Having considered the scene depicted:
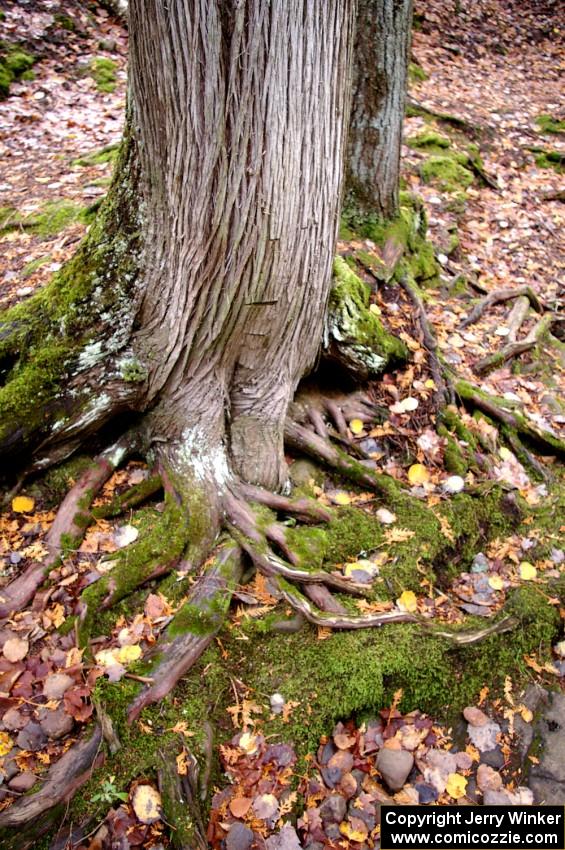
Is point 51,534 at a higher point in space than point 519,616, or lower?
higher

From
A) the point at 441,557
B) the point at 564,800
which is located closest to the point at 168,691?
the point at 441,557

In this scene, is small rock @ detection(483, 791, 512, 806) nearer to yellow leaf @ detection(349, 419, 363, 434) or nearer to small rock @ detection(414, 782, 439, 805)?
small rock @ detection(414, 782, 439, 805)

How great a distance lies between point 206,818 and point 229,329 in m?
2.11

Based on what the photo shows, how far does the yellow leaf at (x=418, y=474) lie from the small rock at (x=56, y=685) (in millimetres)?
2135

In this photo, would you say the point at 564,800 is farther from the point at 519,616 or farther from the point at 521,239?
the point at 521,239

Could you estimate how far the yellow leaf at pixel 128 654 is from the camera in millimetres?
2531

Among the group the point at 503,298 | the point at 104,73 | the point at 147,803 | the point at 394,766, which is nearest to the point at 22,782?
the point at 147,803

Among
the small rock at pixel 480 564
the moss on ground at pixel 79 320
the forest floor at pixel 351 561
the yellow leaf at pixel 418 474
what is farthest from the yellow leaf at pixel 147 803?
the yellow leaf at pixel 418 474

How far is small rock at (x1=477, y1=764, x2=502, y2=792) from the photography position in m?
2.46

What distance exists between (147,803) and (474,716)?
4.90ft

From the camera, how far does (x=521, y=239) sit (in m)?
6.33

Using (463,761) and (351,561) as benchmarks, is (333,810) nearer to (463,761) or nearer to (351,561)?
(463,761)

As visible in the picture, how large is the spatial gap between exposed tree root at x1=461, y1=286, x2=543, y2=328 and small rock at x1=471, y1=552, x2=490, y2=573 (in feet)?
7.72

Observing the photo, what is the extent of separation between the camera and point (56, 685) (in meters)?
2.42
